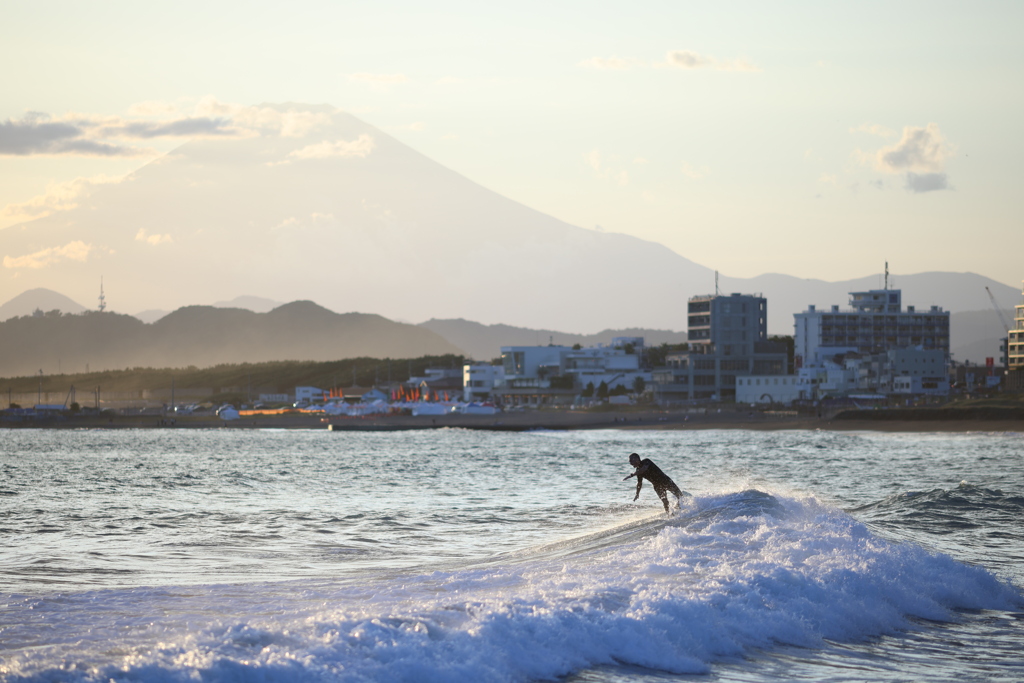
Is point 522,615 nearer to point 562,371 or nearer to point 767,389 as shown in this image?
point 767,389

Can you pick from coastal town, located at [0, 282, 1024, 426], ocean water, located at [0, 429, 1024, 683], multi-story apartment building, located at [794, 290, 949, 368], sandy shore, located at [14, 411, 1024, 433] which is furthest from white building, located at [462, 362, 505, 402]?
ocean water, located at [0, 429, 1024, 683]

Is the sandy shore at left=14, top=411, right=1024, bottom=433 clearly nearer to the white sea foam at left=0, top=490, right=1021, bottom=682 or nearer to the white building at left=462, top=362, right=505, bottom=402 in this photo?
the white building at left=462, top=362, right=505, bottom=402

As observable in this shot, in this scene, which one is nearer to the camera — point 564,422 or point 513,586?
point 513,586

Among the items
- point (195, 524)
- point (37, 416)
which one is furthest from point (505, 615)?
point (37, 416)

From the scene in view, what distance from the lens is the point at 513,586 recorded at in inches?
551

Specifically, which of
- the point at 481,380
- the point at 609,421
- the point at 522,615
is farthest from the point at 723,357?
the point at 522,615

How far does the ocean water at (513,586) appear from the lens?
34.5 ft

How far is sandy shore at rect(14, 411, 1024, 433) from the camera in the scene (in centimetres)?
8998

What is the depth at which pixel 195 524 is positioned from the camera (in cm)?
2400

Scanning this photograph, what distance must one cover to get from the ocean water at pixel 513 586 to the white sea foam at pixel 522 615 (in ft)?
0.14

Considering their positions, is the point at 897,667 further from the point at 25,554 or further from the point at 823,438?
the point at 823,438

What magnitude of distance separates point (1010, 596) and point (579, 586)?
7038mm

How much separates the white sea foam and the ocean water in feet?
0.14

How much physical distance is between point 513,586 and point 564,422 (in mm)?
100981
